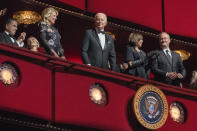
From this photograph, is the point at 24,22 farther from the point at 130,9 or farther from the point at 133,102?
the point at 133,102

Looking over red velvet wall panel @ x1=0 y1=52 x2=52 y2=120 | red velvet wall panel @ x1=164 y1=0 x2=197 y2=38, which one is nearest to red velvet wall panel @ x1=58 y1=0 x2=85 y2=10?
red velvet wall panel @ x1=164 y1=0 x2=197 y2=38

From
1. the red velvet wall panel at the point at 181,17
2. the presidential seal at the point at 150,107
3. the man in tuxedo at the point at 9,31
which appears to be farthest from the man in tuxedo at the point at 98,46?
the red velvet wall panel at the point at 181,17

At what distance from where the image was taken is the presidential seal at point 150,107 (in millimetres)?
7422

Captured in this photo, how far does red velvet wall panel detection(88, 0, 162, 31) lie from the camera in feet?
31.9

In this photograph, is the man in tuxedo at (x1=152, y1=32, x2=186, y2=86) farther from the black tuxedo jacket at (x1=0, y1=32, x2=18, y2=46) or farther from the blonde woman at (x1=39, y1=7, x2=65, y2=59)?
the black tuxedo jacket at (x1=0, y1=32, x2=18, y2=46)

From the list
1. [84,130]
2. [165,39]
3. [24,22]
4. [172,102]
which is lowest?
[84,130]

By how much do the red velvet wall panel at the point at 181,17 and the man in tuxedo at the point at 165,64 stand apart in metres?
2.68

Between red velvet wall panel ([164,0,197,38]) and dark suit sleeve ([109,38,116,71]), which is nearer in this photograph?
dark suit sleeve ([109,38,116,71])

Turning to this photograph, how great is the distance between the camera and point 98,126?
23.2ft

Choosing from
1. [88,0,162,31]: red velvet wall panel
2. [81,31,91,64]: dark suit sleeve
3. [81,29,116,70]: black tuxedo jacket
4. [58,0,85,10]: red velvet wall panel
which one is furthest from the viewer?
[88,0,162,31]: red velvet wall panel

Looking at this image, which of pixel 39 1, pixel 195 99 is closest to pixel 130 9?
pixel 39 1

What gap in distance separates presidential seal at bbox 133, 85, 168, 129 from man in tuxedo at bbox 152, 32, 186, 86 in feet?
0.77

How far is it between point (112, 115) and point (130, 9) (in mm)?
3196

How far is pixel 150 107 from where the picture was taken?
7582 millimetres
